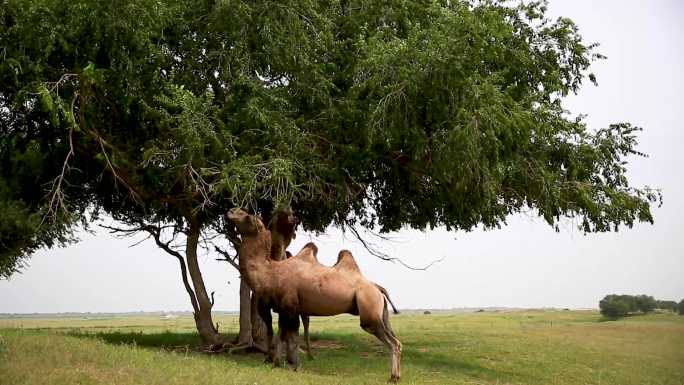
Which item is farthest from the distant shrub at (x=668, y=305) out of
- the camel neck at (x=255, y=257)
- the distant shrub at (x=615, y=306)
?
the camel neck at (x=255, y=257)

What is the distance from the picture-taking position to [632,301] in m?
35.9

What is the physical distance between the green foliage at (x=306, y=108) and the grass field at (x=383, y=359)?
446cm

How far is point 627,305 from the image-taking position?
36.2m

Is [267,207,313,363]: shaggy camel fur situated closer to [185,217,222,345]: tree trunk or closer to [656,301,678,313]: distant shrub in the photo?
[185,217,222,345]: tree trunk

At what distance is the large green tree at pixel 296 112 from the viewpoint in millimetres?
17469

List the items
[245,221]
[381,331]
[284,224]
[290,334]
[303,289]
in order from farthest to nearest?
[284,224] < [245,221] < [290,334] < [303,289] < [381,331]

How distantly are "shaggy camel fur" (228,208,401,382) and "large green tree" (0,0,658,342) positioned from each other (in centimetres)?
153

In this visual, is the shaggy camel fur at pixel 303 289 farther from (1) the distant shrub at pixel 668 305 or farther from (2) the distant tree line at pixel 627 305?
(2) the distant tree line at pixel 627 305

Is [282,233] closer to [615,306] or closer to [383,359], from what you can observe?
[383,359]

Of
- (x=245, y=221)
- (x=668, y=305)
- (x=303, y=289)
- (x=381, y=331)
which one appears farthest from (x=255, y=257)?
(x=668, y=305)

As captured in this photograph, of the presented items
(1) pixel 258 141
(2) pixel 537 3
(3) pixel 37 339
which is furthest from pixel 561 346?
(3) pixel 37 339

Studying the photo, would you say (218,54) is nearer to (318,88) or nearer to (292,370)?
(318,88)

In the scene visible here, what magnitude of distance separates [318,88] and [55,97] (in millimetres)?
7221

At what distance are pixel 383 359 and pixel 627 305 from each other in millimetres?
21496
